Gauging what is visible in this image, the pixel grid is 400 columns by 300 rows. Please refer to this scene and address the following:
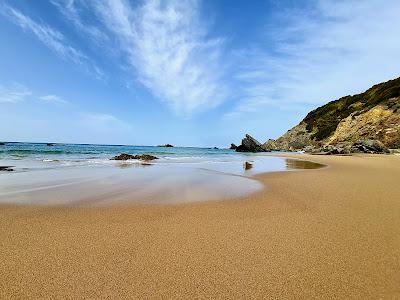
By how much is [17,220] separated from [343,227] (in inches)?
196

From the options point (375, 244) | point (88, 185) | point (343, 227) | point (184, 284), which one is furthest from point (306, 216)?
point (88, 185)

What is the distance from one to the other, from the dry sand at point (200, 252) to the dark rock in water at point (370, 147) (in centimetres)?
3268

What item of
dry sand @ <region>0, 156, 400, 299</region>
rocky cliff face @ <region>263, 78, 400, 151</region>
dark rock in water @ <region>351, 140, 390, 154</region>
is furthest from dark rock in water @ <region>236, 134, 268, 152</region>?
dry sand @ <region>0, 156, 400, 299</region>

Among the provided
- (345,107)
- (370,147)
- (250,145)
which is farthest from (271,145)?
(370,147)

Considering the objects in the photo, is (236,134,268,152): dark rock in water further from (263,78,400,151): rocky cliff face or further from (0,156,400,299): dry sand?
(0,156,400,299): dry sand

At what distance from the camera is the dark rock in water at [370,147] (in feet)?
109

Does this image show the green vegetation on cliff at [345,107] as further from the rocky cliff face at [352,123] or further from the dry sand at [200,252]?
the dry sand at [200,252]

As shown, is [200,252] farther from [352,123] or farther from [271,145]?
[271,145]

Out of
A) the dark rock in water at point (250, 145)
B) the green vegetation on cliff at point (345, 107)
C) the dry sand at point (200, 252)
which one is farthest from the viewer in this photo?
the dark rock in water at point (250, 145)

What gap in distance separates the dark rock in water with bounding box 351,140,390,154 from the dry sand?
107 feet

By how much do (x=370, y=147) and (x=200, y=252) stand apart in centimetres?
3670

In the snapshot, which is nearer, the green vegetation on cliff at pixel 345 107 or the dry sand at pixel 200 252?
the dry sand at pixel 200 252

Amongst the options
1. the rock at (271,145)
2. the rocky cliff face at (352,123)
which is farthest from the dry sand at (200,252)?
the rock at (271,145)

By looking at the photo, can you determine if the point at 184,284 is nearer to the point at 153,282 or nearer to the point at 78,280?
the point at 153,282
